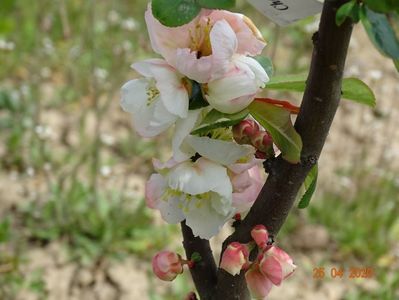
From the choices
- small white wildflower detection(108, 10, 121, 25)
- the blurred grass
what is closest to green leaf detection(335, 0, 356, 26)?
the blurred grass

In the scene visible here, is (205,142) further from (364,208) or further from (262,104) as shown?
(364,208)

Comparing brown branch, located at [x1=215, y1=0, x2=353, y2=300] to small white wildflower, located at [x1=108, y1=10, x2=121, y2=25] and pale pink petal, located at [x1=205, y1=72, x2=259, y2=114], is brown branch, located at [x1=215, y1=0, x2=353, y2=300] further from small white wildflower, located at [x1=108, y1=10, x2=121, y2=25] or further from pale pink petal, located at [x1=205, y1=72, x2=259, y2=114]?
small white wildflower, located at [x1=108, y1=10, x2=121, y2=25]

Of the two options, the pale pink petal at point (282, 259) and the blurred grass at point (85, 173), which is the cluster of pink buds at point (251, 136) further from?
the blurred grass at point (85, 173)

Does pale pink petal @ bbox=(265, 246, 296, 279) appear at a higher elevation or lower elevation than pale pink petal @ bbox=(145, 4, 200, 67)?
lower

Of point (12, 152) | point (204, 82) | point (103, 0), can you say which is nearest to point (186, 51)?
point (204, 82)

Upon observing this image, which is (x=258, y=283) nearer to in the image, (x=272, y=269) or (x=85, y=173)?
(x=272, y=269)
